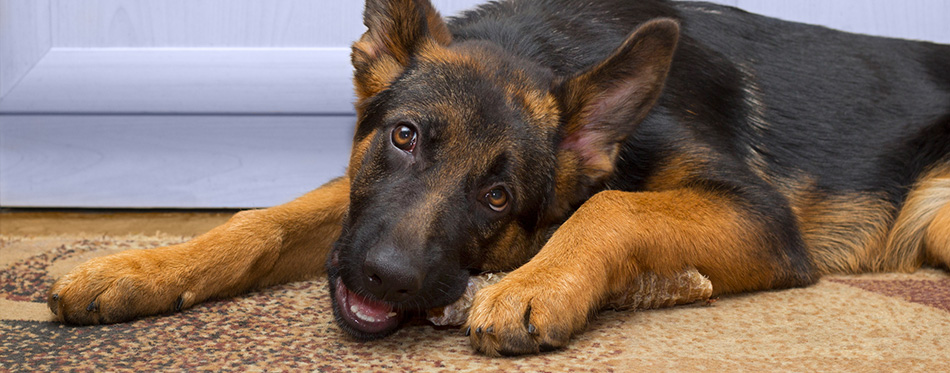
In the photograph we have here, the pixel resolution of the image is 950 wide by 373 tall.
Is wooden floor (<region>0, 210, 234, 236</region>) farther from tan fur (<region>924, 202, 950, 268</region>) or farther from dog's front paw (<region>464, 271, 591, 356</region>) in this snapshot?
tan fur (<region>924, 202, 950, 268</region>)

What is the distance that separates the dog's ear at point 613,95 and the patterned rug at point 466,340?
61cm

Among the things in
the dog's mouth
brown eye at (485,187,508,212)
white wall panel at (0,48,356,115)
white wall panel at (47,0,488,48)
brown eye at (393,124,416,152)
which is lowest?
white wall panel at (0,48,356,115)

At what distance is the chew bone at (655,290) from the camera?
8.78 ft

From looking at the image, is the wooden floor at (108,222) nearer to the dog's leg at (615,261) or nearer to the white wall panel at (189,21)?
the white wall panel at (189,21)

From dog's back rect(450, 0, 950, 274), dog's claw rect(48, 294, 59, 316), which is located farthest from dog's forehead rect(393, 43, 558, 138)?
dog's claw rect(48, 294, 59, 316)

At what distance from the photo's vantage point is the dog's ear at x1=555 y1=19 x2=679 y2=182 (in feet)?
8.72

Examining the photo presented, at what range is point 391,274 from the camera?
2207 mm

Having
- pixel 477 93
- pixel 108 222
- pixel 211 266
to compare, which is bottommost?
pixel 108 222

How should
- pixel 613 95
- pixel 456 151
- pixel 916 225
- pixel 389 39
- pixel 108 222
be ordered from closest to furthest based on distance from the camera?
pixel 456 151 < pixel 613 95 < pixel 389 39 < pixel 916 225 < pixel 108 222

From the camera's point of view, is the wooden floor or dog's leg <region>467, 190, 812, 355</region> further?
the wooden floor

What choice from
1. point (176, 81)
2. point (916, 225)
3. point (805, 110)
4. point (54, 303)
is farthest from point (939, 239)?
point (176, 81)

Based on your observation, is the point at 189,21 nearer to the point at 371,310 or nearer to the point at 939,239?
the point at 371,310

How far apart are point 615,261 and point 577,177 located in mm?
460

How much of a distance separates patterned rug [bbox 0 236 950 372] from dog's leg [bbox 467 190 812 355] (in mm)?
76
